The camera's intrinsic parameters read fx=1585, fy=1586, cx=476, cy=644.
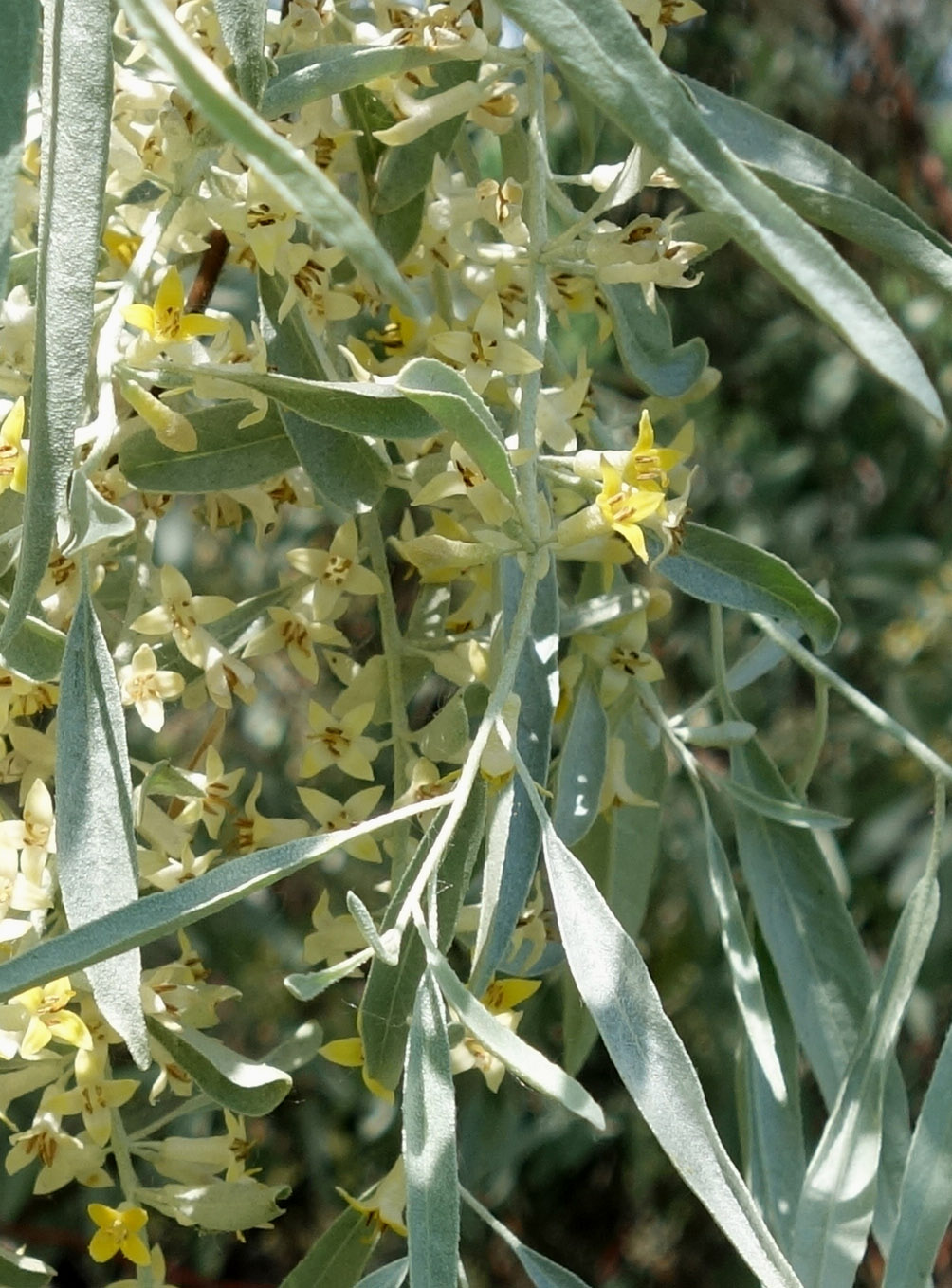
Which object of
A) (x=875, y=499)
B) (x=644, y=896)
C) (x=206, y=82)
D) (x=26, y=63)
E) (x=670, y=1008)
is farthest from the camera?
(x=875, y=499)

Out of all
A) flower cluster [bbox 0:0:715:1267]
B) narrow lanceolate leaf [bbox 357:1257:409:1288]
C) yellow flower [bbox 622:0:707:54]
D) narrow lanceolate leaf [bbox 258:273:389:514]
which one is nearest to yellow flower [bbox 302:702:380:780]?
flower cluster [bbox 0:0:715:1267]

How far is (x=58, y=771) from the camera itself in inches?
21.4

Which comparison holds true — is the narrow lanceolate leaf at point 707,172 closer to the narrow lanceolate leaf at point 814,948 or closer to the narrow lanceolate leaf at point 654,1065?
the narrow lanceolate leaf at point 654,1065

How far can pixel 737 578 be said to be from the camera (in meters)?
0.68

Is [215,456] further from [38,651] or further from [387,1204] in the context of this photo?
[387,1204]

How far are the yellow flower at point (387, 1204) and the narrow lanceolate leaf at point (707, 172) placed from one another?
1.38 feet

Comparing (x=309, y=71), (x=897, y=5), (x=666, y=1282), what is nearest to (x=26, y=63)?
(x=309, y=71)

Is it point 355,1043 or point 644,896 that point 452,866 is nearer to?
point 355,1043

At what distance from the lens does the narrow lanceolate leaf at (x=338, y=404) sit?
543 millimetres

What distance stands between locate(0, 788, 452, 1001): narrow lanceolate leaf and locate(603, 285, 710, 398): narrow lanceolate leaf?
0.31 m

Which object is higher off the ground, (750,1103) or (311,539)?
(750,1103)

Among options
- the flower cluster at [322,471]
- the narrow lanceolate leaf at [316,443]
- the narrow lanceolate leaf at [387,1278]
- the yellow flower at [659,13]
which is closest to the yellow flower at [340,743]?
the flower cluster at [322,471]

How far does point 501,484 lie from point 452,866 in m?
0.17

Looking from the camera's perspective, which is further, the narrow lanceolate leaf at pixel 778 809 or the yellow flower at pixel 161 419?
the narrow lanceolate leaf at pixel 778 809
